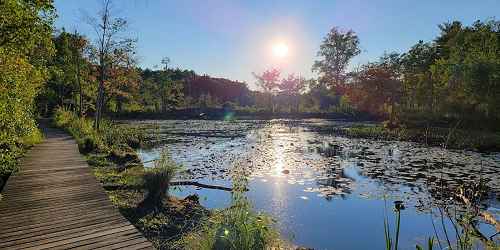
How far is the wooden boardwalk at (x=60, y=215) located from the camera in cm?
496

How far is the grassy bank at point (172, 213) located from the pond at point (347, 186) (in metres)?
1.31

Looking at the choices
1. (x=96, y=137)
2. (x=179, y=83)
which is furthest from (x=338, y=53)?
(x=96, y=137)

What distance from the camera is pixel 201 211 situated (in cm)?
812

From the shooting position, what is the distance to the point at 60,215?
6.05 meters

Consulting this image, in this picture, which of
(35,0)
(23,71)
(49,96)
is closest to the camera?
(35,0)

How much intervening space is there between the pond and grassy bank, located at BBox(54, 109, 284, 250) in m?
1.31

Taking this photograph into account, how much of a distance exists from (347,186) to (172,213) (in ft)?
20.0

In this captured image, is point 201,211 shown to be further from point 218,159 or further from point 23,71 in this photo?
point 218,159

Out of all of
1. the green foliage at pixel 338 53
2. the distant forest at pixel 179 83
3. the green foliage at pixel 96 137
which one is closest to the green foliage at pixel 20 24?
the distant forest at pixel 179 83

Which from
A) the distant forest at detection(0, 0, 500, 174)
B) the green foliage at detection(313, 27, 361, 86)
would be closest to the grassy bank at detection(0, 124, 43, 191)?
the distant forest at detection(0, 0, 500, 174)

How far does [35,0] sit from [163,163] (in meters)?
4.33

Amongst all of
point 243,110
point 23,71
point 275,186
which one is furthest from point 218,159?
point 243,110

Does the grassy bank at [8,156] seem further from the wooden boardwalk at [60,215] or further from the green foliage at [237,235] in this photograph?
the green foliage at [237,235]

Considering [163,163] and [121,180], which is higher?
[163,163]
